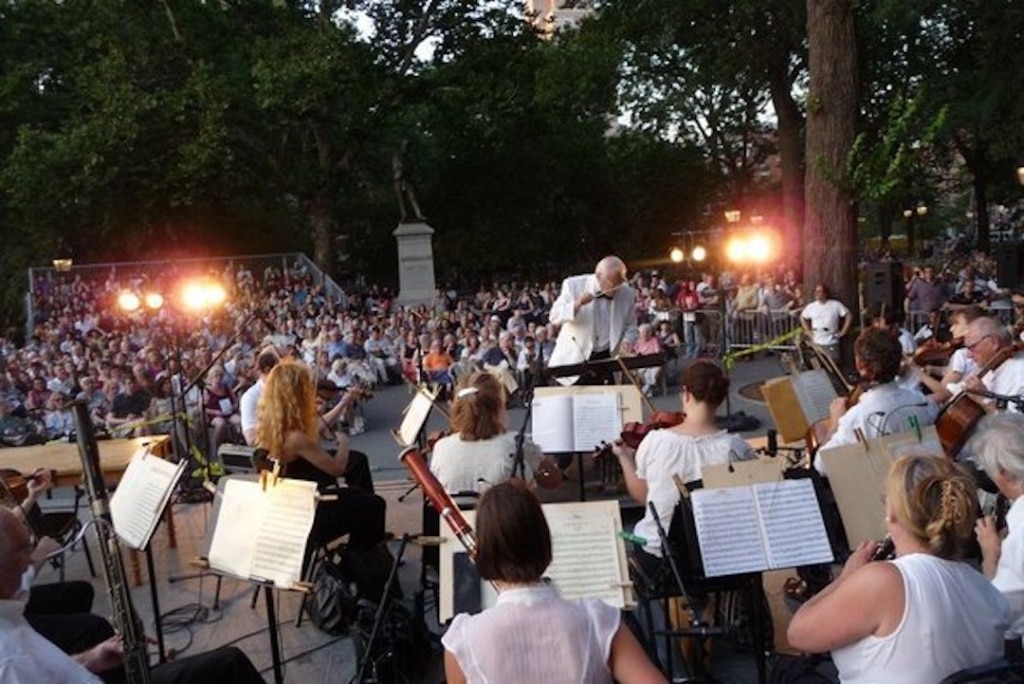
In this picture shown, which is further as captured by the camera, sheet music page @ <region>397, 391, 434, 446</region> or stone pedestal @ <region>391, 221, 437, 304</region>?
stone pedestal @ <region>391, 221, 437, 304</region>

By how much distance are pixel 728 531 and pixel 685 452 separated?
827 millimetres

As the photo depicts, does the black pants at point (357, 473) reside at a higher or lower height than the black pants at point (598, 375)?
lower

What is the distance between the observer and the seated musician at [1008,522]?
10.6 feet

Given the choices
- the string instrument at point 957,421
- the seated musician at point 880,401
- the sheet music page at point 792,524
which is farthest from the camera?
the string instrument at point 957,421

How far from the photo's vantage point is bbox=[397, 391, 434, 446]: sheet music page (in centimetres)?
660

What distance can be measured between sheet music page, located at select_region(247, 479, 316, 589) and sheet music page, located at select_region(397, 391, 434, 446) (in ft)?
7.85

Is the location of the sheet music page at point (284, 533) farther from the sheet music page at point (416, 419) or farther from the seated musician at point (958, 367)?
the seated musician at point (958, 367)

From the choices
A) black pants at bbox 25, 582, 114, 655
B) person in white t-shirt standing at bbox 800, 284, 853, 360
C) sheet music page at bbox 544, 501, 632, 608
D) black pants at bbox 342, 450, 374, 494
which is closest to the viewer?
sheet music page at bbox 544, 501, 632, 608

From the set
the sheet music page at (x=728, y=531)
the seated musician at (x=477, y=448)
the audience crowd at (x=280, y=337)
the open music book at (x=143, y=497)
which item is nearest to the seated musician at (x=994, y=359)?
the sheet music page at (x=728, y=531)

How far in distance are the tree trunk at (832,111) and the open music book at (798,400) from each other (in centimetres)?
538

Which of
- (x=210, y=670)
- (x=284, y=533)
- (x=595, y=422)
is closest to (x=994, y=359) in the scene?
(x=595, y=422)

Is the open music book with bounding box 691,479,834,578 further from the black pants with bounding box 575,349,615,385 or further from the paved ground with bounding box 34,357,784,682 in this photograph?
the black pants with bounding box 575,349,615,385

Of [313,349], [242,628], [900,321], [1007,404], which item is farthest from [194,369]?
[1007,404]

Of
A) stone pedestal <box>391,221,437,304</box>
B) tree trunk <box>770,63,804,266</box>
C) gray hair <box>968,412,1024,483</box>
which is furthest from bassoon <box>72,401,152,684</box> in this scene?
tree trunk <box>770,63,804,266</box>
